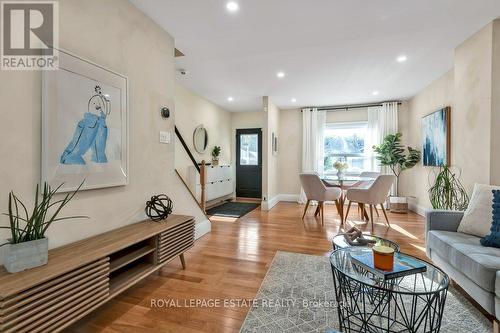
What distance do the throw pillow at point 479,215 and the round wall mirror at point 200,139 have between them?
429 centimetres

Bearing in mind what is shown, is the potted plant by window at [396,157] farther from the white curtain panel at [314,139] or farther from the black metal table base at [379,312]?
the black metal table base at [379,312]

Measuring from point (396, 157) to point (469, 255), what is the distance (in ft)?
11.8

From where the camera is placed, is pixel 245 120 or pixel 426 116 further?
pixel 245 120

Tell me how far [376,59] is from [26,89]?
3671mm

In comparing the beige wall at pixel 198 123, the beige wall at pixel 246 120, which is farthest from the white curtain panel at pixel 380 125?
the beige wall at pixel 198 123

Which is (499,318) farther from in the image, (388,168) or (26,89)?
(388,168)

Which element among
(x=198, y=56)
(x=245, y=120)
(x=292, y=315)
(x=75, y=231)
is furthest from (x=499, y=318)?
(x=245, y=120)

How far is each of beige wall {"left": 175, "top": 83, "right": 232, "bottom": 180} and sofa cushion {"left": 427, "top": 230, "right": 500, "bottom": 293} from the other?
3744 millimetres

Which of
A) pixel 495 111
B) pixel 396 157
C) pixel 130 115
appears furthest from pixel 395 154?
pixel 130 115

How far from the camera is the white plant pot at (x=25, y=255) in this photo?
1141 millimetres

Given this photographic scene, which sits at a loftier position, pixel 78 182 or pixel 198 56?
pixel 198 56

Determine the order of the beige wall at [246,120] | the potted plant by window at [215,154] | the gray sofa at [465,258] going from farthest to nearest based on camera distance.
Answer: the beige wall at [246,120] < the potted plant by window at [215,154] < the gray sofa at [465,258]

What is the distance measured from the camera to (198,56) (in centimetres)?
310

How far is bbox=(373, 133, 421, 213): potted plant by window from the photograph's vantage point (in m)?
4.61
